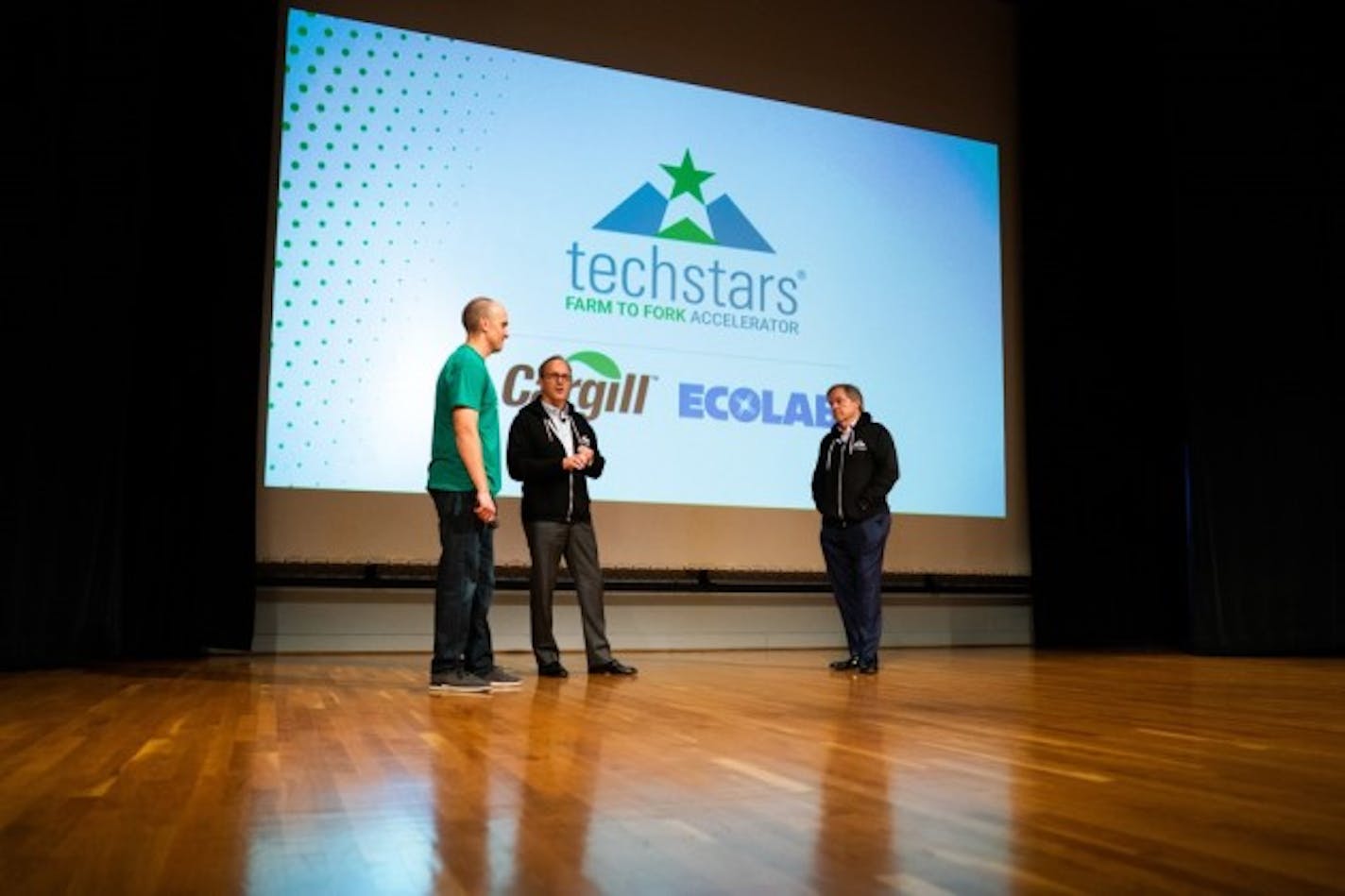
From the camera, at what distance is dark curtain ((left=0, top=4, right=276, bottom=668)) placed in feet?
12.9

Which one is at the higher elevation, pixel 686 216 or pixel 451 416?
pixel 686 216

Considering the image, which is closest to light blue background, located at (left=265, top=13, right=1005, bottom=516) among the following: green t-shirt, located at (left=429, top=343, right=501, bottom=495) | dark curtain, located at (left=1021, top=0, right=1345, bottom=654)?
dark curtain, located at (left=1021, top=0, right=1345, bottom=654)

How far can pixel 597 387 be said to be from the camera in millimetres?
5082

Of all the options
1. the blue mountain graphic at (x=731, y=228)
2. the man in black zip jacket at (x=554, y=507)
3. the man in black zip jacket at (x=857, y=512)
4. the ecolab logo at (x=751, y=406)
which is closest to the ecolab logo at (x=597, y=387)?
the ecolab logo at (x=751, y=406)

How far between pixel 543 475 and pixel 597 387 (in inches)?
51.2

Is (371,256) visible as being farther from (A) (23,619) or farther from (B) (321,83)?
(A) (23,619)

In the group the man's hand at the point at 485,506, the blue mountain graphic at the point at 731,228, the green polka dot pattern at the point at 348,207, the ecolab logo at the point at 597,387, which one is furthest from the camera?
the blue mountain graphic at the point at 731,228

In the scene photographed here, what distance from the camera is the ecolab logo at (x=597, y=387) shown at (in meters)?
4.95

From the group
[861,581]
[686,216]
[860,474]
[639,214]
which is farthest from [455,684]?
[686,216]

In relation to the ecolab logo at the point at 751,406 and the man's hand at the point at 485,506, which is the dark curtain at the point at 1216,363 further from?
the man's hand at the point at 485,506

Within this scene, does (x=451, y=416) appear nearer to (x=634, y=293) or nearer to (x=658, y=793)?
(x=658, y=793)

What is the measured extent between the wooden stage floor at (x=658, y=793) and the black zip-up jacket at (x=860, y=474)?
1207mm

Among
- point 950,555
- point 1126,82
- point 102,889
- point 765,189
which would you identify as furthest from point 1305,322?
point 102,889

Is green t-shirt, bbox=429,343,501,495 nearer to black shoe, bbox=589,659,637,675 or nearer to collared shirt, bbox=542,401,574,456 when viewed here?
collared shirt, bbox=542,401,574,456
